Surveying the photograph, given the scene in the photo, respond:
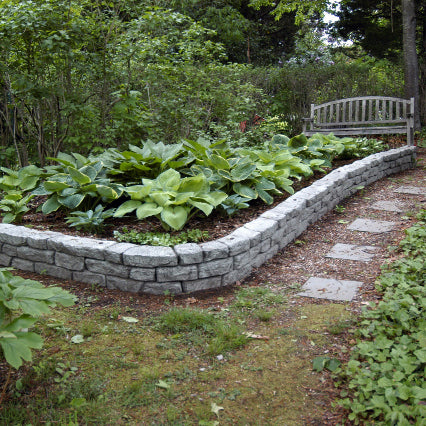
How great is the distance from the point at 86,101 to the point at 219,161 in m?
2.14

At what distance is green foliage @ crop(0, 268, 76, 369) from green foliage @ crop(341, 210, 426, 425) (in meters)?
1.33

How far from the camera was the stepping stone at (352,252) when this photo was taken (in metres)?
3.76

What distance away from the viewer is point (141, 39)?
5.33 m

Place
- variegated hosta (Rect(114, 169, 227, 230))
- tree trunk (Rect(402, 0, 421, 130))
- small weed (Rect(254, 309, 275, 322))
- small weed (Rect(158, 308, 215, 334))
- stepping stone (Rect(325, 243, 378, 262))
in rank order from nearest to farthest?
small weed (Rect(158, 308, 215, 334)) < small weed (Rect(254, 309, 275, 322)) < variegated hosta (Rect(114, 169, 227, 230)) < stepping stone (Rect(325, 243, 378, 262)) < tree trunk (Rect(402, 0, 421, 130))

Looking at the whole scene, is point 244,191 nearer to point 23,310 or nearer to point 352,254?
point 352,254

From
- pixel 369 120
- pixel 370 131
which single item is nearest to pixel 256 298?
pixel 370 131

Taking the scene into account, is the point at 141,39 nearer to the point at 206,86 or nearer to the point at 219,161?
the point at 206,86

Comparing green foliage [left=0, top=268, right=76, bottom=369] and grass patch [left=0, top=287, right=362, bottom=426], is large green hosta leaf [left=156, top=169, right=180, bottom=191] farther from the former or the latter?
green foliage [left=0, top=268, right=76, bottom=369]

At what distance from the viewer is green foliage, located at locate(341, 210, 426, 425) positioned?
74.8 inches

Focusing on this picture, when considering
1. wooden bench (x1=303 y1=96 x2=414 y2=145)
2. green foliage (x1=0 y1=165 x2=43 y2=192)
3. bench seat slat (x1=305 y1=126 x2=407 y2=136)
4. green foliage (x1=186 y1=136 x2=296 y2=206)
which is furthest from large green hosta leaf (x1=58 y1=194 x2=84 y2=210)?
bench seat slat (x1=305 y1=126 x2=407 y2=136)

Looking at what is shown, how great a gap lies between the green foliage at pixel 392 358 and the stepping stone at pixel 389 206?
2.09 meters

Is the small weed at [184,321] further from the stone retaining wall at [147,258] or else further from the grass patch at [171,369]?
the stone retaining wall at [147,258]

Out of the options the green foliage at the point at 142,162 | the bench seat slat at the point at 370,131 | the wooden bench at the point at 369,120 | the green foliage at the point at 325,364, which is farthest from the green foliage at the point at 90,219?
the bench seat slat at the point at 370,131

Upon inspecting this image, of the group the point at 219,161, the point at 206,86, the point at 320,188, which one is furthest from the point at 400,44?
the point at 219,161
